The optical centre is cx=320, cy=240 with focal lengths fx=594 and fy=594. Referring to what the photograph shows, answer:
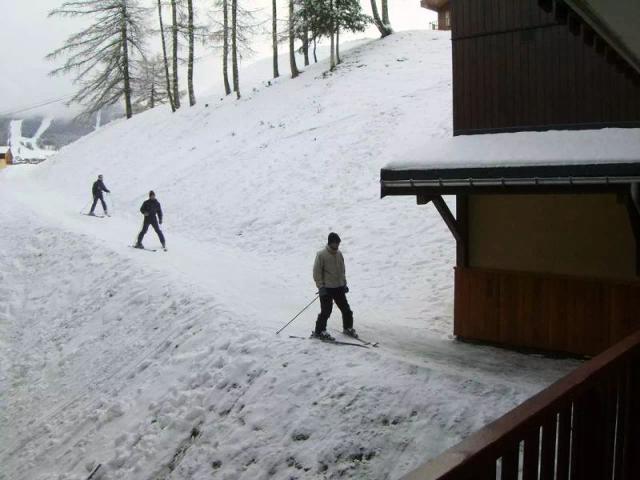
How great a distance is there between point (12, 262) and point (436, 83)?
1895 centimetres

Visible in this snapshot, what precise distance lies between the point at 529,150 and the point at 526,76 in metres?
2.13

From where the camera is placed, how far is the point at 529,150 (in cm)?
879

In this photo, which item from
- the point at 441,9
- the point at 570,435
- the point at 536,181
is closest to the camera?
the point at 570,435

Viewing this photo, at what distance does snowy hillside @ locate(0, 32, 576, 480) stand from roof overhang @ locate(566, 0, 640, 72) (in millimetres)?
4197

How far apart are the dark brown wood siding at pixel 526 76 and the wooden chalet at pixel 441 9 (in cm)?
3626

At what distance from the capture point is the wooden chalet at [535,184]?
329 inches

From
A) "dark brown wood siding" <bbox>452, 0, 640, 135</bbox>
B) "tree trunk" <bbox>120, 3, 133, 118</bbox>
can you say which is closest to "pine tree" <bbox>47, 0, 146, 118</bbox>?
"tree trunk" <bbox>120, 3, 133, 118</bbox>

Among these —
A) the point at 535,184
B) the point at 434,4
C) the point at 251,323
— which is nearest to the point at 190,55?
the point at 434,4

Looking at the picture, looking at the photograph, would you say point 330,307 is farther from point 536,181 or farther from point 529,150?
point 529,150

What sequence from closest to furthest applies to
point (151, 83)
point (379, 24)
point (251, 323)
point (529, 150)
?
point (529, 150) → point (251, 323) → point (379, 24) → point (151, 83)

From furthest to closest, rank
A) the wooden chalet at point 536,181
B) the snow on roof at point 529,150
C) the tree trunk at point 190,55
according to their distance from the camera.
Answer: the tree trunk at point 190,55, the wooden chalet at point 536,181, the snow on roof at point 529,150

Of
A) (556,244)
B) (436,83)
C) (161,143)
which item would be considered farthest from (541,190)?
(161,143)

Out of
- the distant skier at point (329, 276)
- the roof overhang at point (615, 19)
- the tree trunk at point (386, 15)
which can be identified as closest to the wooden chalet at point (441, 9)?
the tree trunk at point (386, 15)

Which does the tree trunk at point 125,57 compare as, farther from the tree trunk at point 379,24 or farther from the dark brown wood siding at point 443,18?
the dark brown wood siding at point 443,18
